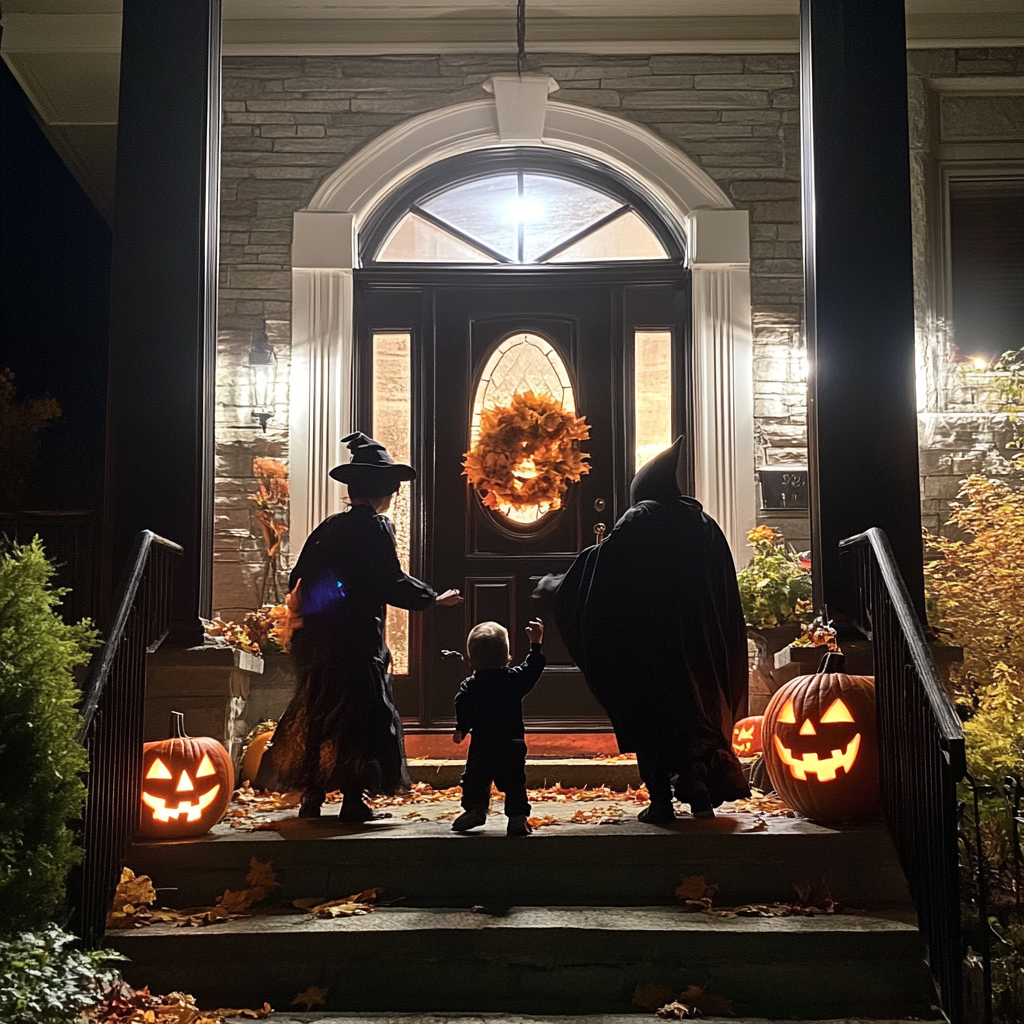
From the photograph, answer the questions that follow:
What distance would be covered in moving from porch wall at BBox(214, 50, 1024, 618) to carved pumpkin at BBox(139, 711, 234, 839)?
3.21m

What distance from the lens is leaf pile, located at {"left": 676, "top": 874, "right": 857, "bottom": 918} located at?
14.8 feet

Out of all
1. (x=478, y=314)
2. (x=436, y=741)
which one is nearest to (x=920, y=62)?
(x=478, y=314)

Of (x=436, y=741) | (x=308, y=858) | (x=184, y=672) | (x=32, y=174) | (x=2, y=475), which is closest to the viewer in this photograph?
(x=308, y=858)

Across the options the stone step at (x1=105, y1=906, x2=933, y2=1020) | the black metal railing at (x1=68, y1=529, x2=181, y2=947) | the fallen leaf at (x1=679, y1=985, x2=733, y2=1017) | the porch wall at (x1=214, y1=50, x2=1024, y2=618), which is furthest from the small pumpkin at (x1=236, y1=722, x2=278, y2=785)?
the fallen leaf at (x1=679, y1=985, x2=733, y2=1017)

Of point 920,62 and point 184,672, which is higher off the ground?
point 920,62

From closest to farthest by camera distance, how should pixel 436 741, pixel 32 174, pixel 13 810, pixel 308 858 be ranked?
pixel 13 810 < pixel 308 858 < pixel 436 741 < pixel 32 174

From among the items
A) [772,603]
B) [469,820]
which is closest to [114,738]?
[469,820]

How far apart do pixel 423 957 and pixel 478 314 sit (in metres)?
5.36

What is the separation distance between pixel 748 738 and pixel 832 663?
183cm

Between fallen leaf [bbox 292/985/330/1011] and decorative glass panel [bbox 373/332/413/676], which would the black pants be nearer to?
fallen leaf [bbox 292/985/330/1011]

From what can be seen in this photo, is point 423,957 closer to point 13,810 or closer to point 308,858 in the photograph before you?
point 308,858

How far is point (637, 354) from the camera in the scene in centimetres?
883

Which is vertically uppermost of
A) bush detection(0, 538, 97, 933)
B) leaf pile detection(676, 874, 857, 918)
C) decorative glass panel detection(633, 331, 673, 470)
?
decorative glass panel detection(633, 331, 673, 470)

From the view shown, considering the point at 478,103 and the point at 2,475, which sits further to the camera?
the point at 2,475
